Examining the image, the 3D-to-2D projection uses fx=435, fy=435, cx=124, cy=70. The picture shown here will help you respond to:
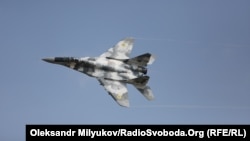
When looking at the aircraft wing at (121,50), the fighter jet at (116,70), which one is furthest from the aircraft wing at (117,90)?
the aircraft wing at (121,50)

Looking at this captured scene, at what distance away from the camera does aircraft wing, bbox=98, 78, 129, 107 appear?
67062mm

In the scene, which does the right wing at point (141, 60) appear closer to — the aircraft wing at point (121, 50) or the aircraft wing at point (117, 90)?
the aircraft wing at point (121, 50)

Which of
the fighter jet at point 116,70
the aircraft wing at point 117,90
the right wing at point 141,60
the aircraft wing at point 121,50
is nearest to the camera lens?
the aircraft wing at point 117,90

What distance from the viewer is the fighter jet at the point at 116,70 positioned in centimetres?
7056

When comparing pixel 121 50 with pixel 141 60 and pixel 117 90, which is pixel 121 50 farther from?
pixel 117 90

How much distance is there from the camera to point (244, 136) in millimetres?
45750

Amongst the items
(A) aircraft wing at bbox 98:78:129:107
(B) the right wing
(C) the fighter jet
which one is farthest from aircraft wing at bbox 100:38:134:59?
(A) aircraft wing at bbox 98:78:129:107

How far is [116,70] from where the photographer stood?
7281 cm

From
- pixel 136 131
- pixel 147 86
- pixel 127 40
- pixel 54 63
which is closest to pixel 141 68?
pixel 147 86

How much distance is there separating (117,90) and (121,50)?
1150 cm

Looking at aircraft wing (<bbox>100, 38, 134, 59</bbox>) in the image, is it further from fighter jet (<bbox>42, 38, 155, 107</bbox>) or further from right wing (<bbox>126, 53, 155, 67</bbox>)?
right wing (<bbox>126, 53, 155, 67</bbox>)

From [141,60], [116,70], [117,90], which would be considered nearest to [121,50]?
[141,60]

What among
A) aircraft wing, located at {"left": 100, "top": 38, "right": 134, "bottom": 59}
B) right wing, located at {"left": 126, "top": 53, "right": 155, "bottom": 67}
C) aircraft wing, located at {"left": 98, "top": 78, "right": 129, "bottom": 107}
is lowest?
aircraft wing, located at {"left": 98, "top": 78, "right": 129, "bottom": 107}

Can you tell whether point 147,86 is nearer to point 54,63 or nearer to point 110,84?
point 110,84
